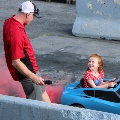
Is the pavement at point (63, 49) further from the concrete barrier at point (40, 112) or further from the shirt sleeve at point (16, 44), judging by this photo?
the concrete barrier at point (40, 112)

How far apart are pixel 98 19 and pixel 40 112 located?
8024 millimetres

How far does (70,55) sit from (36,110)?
593 cm

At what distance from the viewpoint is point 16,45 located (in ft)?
17.6

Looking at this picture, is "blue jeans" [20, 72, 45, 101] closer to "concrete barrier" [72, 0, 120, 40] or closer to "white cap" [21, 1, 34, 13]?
Answer: "white cap" [21, 1, 34, 13]

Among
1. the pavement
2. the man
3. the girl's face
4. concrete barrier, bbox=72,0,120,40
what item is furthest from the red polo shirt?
concrete barrier, bbox=72,0,120,40

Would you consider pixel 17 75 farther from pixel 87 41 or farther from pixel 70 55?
pixel 87 41

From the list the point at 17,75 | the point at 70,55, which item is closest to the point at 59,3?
the point at 70,55

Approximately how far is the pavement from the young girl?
167 cm

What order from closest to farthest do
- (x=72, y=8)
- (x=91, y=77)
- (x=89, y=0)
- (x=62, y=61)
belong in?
(x=91, y=77) < (x=62, y=61) < (x=89, y=0) < (x=72, y=8)

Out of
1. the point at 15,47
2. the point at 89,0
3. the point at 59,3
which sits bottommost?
the point at 59,3

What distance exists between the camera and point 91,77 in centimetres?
664

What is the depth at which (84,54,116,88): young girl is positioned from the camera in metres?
6.61

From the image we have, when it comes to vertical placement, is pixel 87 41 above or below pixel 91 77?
below

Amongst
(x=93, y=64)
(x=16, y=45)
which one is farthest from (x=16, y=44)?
(x=93, y=64)
